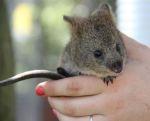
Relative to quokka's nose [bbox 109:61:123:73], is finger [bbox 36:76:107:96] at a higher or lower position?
lower

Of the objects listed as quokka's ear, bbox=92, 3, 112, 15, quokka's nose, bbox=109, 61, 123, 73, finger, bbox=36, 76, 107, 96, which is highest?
quokka's ear, bbox=92, 3, 112, 15

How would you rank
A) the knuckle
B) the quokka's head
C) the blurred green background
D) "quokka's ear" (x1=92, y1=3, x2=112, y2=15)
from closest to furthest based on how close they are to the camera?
the knuckle < the quokka's head < "quokka's ear" (x1=92, y1=3, x2=112, y2=15) < the blurred green background

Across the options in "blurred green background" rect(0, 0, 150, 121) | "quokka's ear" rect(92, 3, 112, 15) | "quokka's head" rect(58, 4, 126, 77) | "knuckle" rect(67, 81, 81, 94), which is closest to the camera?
"knuckle" rect(67, 81, 81, 94)

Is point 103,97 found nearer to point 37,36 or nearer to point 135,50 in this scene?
point 135,50

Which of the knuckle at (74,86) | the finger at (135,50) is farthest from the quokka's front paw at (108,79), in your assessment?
the finger at (135,50)

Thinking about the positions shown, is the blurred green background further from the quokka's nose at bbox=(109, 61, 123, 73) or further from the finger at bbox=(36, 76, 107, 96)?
the finger at bbox=(36, 76, 107, 96)

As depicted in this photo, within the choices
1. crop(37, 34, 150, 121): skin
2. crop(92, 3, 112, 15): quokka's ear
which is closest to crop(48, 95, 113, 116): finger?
crop(37, 34, 150, 121): skin

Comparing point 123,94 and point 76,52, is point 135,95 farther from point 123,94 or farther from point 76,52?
point 76,52
